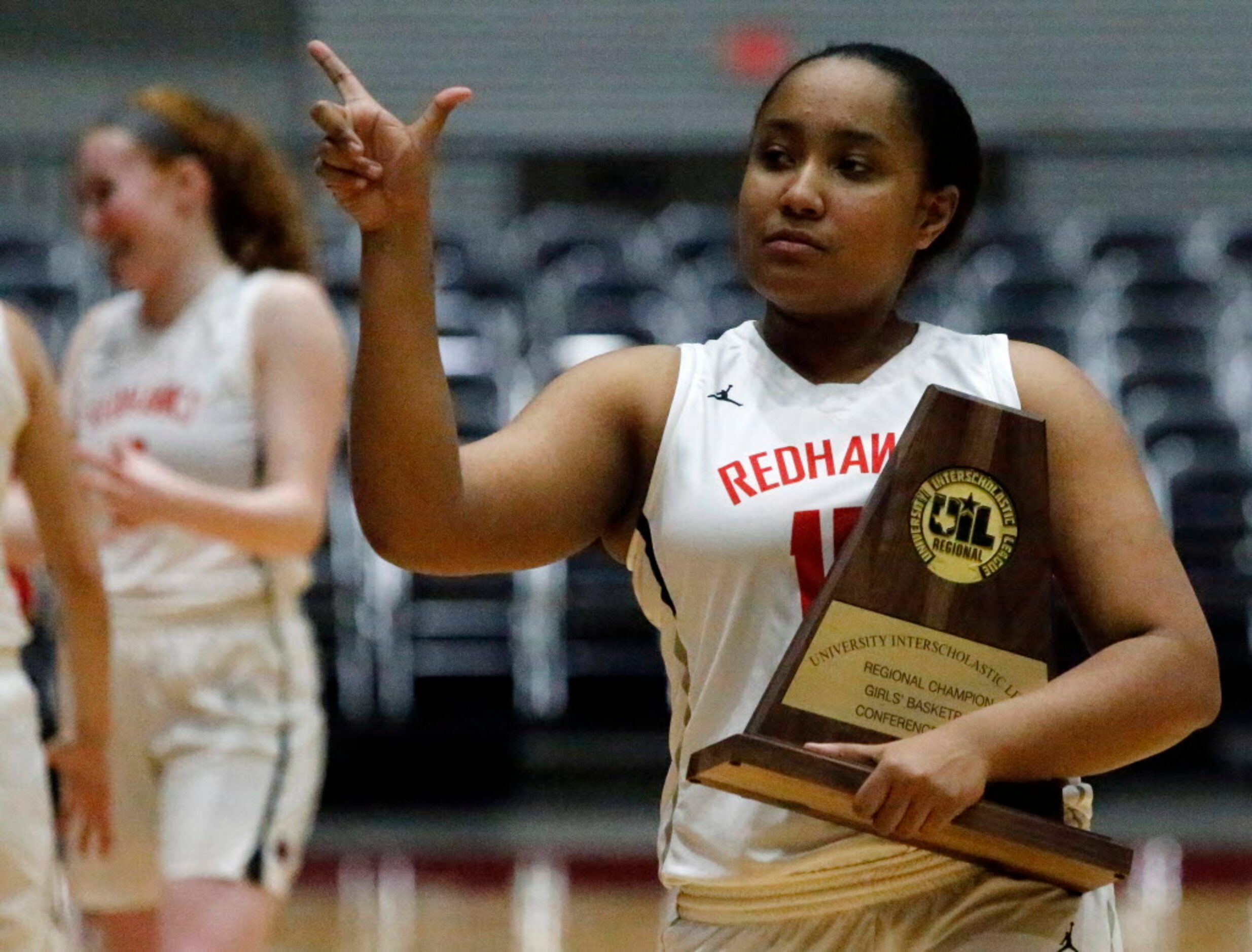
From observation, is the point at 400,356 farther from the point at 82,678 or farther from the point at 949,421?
the point at 82,678

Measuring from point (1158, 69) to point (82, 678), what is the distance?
28.5 feet

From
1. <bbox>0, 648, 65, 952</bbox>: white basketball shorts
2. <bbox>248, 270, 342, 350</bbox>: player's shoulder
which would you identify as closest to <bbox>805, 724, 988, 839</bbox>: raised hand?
<bbox>0, 648, 65, 952</bbox>: white basketball shorts

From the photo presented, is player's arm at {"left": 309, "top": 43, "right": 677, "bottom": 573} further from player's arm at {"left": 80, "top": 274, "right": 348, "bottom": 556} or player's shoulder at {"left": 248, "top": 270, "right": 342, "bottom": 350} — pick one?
player's shoulder at {"left": 248, "top": 270, "right": 342, "bottom": 350}

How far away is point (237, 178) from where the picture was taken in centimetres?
423

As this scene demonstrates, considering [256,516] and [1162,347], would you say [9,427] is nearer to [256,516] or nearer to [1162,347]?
[256,516]

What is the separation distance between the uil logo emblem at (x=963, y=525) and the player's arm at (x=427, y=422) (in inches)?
13.5

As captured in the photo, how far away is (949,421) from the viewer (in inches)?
83.2

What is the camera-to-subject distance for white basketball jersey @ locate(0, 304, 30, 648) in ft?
9.56

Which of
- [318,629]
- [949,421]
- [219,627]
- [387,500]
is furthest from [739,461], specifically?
[318,629]

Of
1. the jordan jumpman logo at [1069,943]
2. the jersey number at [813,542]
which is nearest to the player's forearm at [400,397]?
the jersey number at [813,542]

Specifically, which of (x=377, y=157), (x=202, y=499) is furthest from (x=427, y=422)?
(x=202, y=499)

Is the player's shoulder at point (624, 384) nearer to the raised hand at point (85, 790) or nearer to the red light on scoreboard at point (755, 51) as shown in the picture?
the raised hand at point (85, 790)

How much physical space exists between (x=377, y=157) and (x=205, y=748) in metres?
2.04

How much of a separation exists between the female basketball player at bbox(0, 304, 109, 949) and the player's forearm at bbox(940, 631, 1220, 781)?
1.45 m
